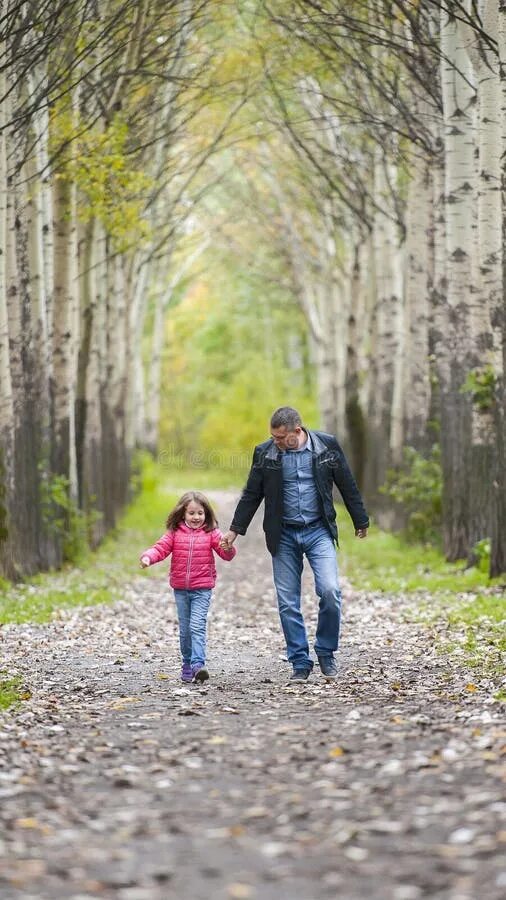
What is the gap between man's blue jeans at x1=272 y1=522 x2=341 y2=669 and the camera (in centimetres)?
1083

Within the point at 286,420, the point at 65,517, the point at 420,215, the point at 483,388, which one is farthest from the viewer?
the point at 420,215

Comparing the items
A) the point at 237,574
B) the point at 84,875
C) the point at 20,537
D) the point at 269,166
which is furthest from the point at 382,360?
the point at 84,875

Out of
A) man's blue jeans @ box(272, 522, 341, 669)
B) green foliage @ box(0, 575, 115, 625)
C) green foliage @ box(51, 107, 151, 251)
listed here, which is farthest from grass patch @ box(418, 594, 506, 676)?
green foliage @ box(51, 107, 151, 251)

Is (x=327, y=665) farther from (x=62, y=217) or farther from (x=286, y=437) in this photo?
(x=62, y=217)

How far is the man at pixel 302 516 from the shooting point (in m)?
10.8

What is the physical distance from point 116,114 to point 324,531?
12.9 m

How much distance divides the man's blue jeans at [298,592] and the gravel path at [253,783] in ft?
1.03

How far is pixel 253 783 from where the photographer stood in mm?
7145

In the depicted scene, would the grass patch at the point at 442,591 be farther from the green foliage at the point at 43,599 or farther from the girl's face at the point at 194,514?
the green foliage at the point at 43,599

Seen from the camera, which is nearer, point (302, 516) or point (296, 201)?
point (302, 516)

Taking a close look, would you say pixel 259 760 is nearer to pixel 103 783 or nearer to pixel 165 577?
pixel 103 783

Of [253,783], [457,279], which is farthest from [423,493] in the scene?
[253,783]

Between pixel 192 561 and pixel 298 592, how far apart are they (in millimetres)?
852

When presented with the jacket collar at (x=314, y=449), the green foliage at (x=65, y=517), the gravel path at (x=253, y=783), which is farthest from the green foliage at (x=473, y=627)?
the green foliage at (x=65, y=517)
